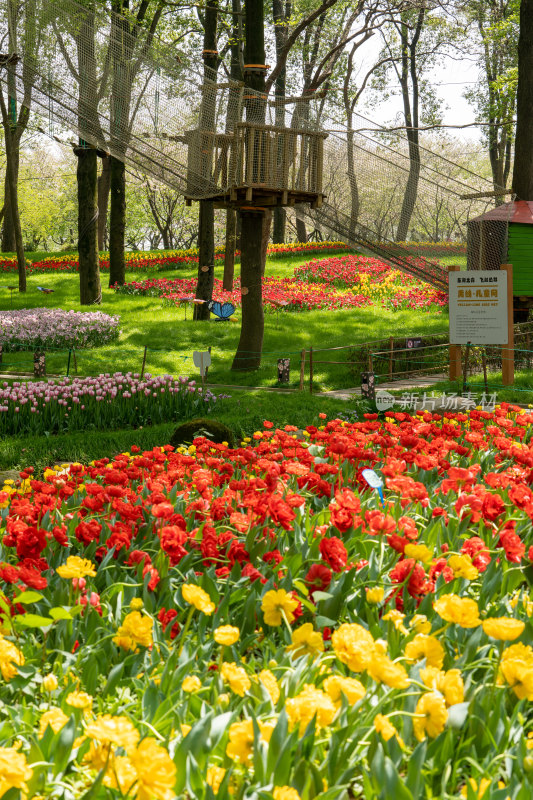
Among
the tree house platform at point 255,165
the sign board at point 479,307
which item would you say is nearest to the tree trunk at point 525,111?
the tree house platform at point 255,165

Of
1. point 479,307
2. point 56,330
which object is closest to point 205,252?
point 56,330

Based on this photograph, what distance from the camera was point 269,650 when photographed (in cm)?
265

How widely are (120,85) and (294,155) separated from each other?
289 centimetres

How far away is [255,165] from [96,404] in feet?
16.0

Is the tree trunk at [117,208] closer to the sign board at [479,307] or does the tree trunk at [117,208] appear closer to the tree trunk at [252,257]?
the tree trunk at [252,257]

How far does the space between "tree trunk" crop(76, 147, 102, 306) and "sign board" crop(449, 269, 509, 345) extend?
→ 10.9m

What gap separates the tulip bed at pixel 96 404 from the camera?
9.35 meters

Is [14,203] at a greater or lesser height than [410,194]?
greater

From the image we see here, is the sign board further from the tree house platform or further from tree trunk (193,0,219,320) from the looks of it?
tree trunk (193,0,219,320)

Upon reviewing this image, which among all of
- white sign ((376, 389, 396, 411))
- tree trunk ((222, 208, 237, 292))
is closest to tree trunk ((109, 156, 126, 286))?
tree trunk ((222, 208, 237, 292))

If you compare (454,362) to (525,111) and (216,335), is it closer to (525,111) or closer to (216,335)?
(216,335)

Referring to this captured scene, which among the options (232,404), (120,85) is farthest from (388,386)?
(120,85)

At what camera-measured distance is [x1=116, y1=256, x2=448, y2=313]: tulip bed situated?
71.9ft

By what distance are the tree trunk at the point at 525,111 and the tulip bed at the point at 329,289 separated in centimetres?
543
